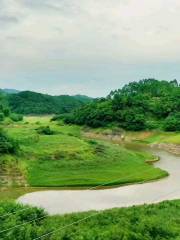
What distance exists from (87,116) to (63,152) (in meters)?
50.3

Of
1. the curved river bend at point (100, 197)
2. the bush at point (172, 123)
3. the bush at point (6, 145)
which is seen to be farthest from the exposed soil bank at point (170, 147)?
the bush at point (6, 145)

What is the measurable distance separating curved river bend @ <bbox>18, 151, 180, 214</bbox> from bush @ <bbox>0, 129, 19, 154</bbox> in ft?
29.8

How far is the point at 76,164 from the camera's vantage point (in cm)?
5219

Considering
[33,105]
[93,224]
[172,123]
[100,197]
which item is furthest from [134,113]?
[33,105]

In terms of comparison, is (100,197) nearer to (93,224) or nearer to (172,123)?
(93,224)

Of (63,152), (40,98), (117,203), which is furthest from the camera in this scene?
(40,98)

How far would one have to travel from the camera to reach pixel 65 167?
168ft

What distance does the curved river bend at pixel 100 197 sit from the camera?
39406 millimetres

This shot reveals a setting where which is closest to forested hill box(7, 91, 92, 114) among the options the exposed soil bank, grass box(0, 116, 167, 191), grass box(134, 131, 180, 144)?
grass box(134, 131, 180, 144)

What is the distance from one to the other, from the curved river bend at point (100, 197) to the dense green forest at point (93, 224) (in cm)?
854

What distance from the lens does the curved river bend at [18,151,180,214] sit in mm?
39406

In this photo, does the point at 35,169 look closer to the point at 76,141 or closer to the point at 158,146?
the point at 76,141

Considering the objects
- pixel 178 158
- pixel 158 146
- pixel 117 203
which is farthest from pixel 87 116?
pixel 117 203

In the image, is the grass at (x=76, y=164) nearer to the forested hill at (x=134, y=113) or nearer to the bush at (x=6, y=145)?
the bush at (x=6, y=145)
